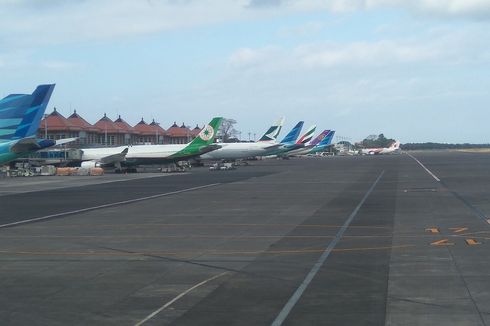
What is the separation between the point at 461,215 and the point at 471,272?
1256 cm

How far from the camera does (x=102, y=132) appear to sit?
152625mm

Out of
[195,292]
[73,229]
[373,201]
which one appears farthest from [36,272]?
[373,201]

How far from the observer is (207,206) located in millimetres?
31109

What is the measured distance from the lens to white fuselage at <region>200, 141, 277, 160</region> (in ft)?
342

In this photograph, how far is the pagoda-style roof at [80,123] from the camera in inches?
5494

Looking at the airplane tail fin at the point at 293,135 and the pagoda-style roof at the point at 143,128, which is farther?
the pagoda-style roof at the point at 143,128

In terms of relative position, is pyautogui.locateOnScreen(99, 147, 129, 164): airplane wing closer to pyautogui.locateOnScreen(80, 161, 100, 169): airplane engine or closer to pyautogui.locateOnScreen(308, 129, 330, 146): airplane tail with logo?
pyautogui.locateOnScreen(80, 161, 100, 169): airplane engine

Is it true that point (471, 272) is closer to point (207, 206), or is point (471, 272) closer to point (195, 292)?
point (195, 292)

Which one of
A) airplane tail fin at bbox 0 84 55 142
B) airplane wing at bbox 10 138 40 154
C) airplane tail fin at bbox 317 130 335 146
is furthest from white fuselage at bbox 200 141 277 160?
airplane tail fin at bbox 317 130 335 146

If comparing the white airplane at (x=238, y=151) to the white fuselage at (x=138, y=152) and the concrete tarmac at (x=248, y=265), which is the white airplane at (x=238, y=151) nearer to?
the white fuselage at (x=138, y=152)

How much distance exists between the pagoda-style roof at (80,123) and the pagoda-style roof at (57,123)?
387cm

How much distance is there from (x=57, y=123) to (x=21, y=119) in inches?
3149

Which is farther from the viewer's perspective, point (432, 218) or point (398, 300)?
point (432, 218)

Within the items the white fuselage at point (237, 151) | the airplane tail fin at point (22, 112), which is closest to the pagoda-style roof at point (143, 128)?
the white fuselage at point (237, 151)
